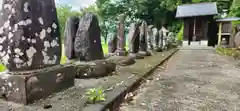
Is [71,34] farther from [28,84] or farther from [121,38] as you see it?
[121,38]

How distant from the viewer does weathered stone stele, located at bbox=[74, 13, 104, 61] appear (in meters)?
3.04

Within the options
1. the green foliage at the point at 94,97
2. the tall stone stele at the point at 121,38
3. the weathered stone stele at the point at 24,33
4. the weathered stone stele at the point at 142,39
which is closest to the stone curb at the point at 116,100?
the green foliage at the point at 94,97

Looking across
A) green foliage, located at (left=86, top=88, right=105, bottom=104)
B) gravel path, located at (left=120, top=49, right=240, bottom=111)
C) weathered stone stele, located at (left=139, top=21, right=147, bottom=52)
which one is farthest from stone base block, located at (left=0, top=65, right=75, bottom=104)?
weathered stone stele, located at (left=139, top=21, right=147, bottom=52)

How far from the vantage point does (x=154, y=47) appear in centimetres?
858

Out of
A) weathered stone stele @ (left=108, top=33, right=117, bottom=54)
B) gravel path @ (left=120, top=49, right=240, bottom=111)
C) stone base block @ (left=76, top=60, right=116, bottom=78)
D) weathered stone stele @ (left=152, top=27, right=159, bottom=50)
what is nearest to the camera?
gravel path @ (left=120, top=49, right=240, bottom=111)

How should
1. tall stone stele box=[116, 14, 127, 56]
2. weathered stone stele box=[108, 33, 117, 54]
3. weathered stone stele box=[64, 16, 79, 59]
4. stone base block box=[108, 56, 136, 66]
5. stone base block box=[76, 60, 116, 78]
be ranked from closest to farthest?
stone base block box=[76, 60, 116, 78]
weathered stone stele box=[64, 16, 79, 59]
stone base block box=[108, 56, 136, 66]
tall stone stele box=[116, 14, 127, 56]
weathered stone stele box=[108, 33, 117, 54]

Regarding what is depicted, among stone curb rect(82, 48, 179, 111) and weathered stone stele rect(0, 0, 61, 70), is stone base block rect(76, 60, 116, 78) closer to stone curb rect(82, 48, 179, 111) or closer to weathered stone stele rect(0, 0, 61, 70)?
stone curb rect(82, 48, 179, 111)

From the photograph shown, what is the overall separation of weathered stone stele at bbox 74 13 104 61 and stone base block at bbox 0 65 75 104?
1.04 meters

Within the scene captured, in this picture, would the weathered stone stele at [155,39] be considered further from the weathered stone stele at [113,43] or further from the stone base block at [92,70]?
the stone base block at [92,70]

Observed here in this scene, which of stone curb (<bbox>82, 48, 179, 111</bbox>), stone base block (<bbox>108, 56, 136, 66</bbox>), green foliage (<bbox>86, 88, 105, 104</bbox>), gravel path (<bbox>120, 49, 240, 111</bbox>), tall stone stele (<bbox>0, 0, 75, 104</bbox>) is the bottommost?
gravel path (<bbox>120, 49, 240, 111</bbox>)

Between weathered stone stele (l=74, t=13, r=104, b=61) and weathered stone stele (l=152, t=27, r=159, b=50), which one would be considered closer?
weathered stone stele (l=74, t=13, r=104, b=61)

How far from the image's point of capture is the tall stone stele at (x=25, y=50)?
1780 millimetres

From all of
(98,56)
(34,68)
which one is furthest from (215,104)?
(34,68)

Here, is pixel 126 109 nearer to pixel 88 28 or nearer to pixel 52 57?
pixel 52 57
